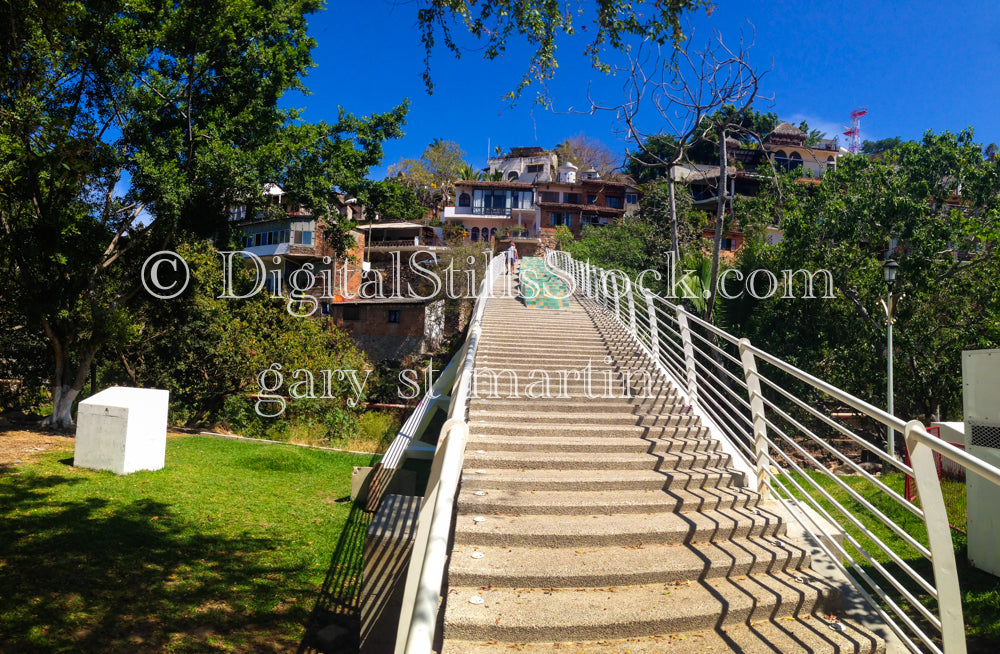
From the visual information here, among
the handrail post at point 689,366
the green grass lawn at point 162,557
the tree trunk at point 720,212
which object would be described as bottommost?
the green grass lawn at point 162,557

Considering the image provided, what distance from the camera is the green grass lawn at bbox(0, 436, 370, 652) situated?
4926 mm

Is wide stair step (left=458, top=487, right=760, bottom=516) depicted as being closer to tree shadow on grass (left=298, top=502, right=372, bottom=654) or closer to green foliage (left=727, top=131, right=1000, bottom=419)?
tree shadow on grass (left=298, top=502, right=372, bottom=654)

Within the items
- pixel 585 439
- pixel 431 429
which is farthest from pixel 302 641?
pixel 431 429

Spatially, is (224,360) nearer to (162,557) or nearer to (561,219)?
(162,557)

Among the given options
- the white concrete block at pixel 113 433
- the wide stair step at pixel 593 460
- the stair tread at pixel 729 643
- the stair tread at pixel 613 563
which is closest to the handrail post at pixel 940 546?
the stair tread at pixel 729 643

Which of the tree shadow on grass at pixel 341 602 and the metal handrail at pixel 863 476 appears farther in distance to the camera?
the tree shadow on grass at pixel 341 602

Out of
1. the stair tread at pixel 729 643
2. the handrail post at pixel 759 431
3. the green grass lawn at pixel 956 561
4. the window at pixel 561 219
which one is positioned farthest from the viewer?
the window at pixel 561 219

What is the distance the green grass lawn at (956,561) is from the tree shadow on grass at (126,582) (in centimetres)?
609

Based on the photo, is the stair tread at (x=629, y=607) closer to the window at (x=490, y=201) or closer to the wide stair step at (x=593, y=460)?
the wide stair step at (x=593, y=460)

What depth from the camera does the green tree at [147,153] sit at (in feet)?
35.9

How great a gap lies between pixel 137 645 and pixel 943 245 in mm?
18072

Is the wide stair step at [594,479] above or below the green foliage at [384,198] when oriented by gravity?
below

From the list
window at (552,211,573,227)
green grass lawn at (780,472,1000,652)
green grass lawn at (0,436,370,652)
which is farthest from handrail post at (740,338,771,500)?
window at (552,211,573,227)

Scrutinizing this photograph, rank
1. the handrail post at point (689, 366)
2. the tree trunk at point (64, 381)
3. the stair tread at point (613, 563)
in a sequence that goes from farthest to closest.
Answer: the tree trunk at point (64, 381) → the handrail post at point (689, 366) → the stair tread at point (613, 563)
